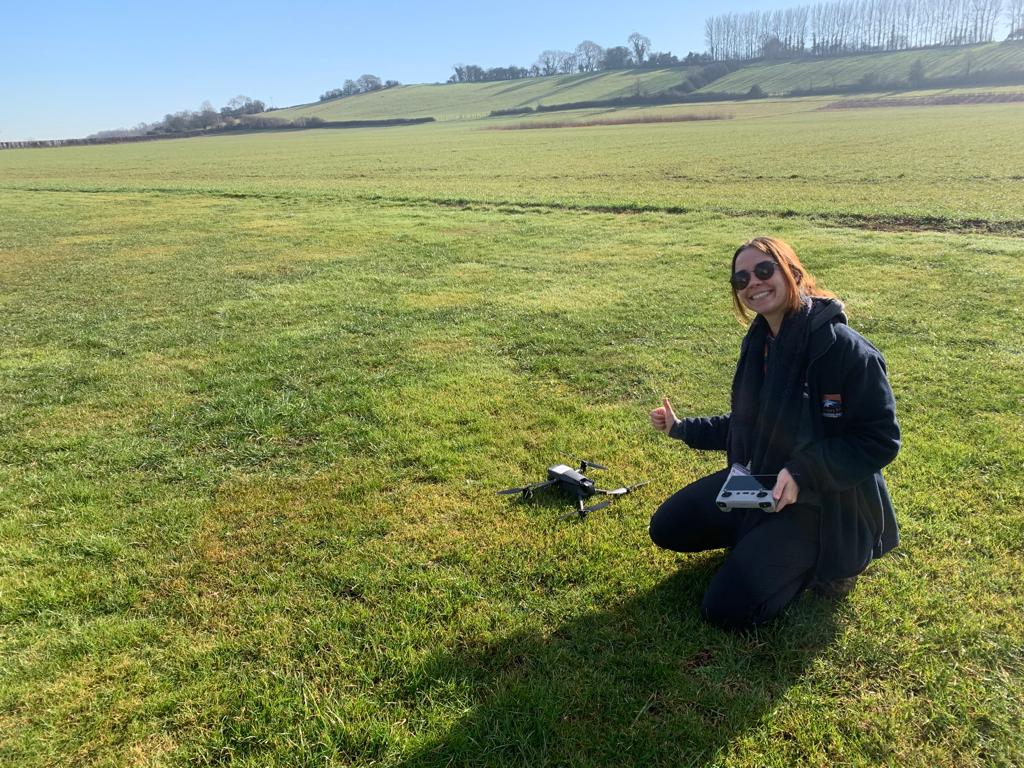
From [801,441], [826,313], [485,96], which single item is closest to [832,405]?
[801,441]

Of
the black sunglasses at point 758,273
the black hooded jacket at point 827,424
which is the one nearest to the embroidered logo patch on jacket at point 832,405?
the black hooded jacket at point 827,424

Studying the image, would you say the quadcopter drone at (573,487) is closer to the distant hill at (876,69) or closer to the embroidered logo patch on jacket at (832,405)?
the embroidered logo patch on jacket at (832,405)

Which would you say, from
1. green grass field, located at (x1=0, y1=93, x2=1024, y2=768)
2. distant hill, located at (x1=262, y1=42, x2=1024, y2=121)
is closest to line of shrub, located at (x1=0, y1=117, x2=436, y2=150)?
distant hill, located at (x1=262, y1=42, x2=1024, y2=121)

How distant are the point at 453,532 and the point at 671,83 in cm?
13641

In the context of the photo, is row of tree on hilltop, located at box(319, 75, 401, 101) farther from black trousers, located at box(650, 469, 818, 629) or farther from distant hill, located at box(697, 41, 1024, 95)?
black trousers, located at box(650, 469, 818, 629)

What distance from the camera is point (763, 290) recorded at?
311 centimetres

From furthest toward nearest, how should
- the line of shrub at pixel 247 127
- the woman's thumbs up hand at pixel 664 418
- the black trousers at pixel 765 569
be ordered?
the line of shrub at pixel 247 127, the woman's thumbs up hand at pixel 664 418, the black trousers at pixel 765 569

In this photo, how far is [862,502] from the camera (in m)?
3.13

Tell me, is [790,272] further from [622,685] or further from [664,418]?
[622,685]

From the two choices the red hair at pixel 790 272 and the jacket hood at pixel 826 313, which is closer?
the jacket hood at pixel 826 313

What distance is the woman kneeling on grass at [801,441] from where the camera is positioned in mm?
2877

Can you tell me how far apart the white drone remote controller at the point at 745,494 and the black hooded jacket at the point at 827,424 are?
0.56ft

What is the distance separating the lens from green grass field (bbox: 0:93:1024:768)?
9.05 feet

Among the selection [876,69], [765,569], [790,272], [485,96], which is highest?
[485,96]
